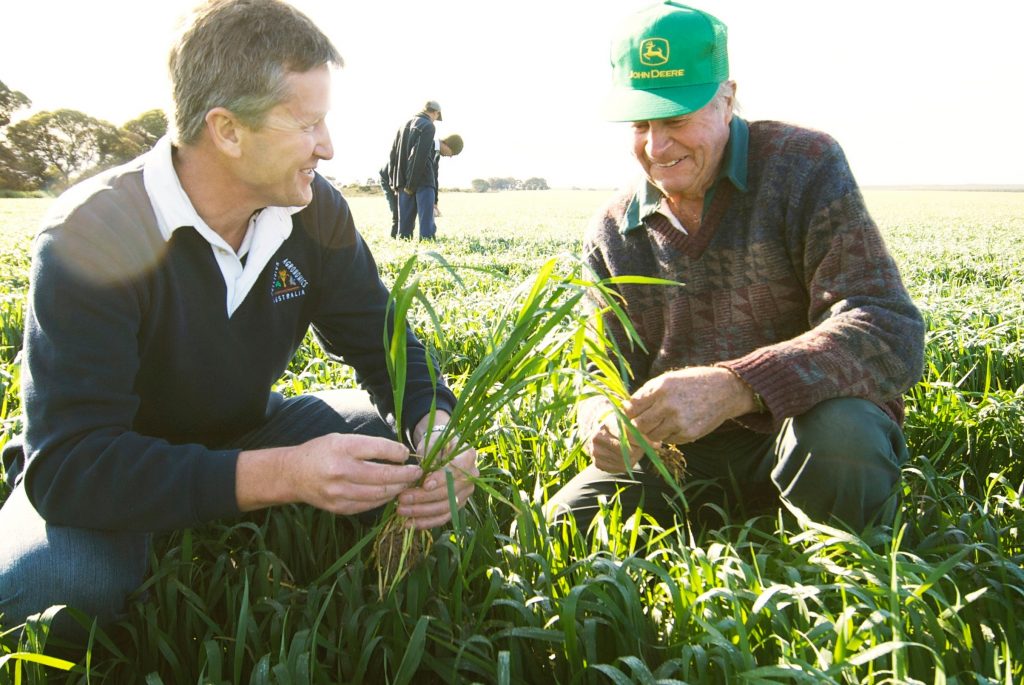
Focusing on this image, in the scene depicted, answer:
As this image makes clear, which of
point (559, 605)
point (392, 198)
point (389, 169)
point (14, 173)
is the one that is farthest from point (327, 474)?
point (14, 173)

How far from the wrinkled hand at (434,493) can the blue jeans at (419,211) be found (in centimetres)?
970

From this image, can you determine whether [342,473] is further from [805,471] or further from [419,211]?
[419,211]

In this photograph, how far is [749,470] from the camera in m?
2.21

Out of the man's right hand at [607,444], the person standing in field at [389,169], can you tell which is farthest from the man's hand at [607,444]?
the person standing in field at [389,169]

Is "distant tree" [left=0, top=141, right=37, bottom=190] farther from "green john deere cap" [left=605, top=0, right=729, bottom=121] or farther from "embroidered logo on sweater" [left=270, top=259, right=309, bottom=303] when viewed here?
"green john deere cap" [left=605, top=0, right=729, bottom=121]

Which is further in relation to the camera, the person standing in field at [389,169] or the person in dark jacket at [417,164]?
the person standing in field at [389,169]

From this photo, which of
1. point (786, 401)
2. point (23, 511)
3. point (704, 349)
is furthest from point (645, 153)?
point (23, 511)

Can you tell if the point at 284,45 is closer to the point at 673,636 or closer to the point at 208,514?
the point at 208,514

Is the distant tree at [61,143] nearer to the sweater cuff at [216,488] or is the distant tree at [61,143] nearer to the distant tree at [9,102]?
the distant tree at [9,102]

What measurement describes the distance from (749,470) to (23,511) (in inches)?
69.9

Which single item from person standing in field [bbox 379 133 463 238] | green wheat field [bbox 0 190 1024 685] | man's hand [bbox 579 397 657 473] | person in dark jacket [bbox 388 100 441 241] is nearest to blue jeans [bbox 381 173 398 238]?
person standing in field [bbox 379 133 463 238]

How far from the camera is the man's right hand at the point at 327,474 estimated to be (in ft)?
5.08

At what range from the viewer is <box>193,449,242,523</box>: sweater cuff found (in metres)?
1.61

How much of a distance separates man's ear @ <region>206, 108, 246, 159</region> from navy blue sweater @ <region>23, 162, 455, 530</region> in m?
0.20
